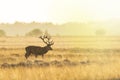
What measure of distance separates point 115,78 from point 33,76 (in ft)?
12.6

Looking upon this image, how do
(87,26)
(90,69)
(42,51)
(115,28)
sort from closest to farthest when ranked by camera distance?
(90,69) → (42,51) → (115,28) → (87,26)

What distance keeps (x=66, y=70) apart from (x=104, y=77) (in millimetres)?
2427

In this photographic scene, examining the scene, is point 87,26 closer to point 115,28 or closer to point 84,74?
point 115,28

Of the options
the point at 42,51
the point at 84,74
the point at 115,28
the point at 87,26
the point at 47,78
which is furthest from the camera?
the point at 87,26

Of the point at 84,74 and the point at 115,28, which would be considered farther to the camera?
the point at 115,28

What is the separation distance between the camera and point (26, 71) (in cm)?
2117

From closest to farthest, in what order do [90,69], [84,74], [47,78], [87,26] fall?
[47,78] → [84,74] → [90,69] → [87,26]

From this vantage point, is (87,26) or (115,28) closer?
(115,28)

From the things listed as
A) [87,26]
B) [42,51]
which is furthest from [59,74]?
[87,26]

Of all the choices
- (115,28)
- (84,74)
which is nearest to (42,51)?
(84,74)

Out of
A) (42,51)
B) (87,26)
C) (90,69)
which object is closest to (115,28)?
(87,26)

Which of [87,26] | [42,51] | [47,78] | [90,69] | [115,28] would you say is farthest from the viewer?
[87,26]

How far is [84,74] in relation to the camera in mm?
20641

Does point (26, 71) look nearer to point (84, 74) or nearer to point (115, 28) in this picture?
point (84, 74)
